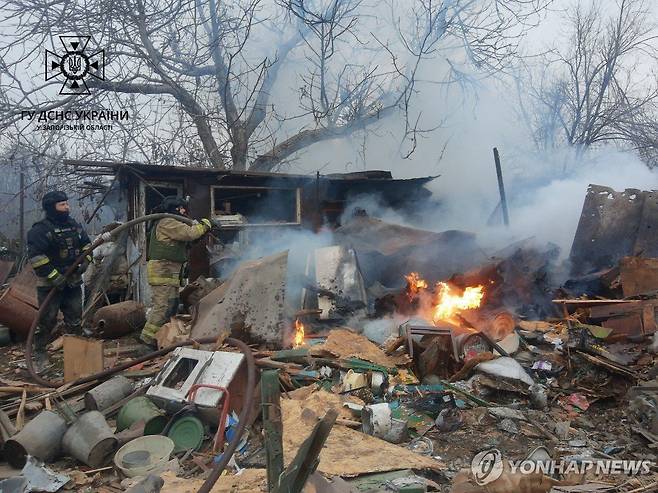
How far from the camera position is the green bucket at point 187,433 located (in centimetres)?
405

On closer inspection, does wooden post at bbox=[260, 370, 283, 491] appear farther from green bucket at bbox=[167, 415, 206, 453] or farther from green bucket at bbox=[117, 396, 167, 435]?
green bucket at bbox=[117, 396, 167, 435]

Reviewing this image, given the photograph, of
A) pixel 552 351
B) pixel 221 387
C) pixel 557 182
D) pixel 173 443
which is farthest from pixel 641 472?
pixel 557 182

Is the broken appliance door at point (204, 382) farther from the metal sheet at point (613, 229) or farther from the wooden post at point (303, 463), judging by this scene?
the metal sheet at point (613, 229)

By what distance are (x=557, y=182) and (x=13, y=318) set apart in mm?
12008

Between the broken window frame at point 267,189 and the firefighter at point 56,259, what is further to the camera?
the broken window frame at point 267,189

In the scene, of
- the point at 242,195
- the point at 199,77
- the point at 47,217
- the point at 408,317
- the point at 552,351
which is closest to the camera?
the point at 552,351

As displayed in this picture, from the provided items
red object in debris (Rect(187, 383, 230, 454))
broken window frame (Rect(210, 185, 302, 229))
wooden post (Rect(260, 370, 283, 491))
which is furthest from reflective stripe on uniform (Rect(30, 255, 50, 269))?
wooden post (Rect(260, 370, 283, 491))

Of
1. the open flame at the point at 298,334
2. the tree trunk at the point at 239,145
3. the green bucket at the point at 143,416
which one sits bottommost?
the green bucket at the point at 143,416

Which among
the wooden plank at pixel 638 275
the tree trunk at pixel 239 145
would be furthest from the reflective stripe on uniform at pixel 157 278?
the tree trunk at pixel 239 145

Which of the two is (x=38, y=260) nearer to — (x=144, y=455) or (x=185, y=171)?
(x=144, y=455)

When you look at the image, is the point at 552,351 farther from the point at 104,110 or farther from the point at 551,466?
the point at 104,110

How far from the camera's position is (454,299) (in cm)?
764

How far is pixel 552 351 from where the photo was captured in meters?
6.16

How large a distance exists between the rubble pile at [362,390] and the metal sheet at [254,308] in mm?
19
